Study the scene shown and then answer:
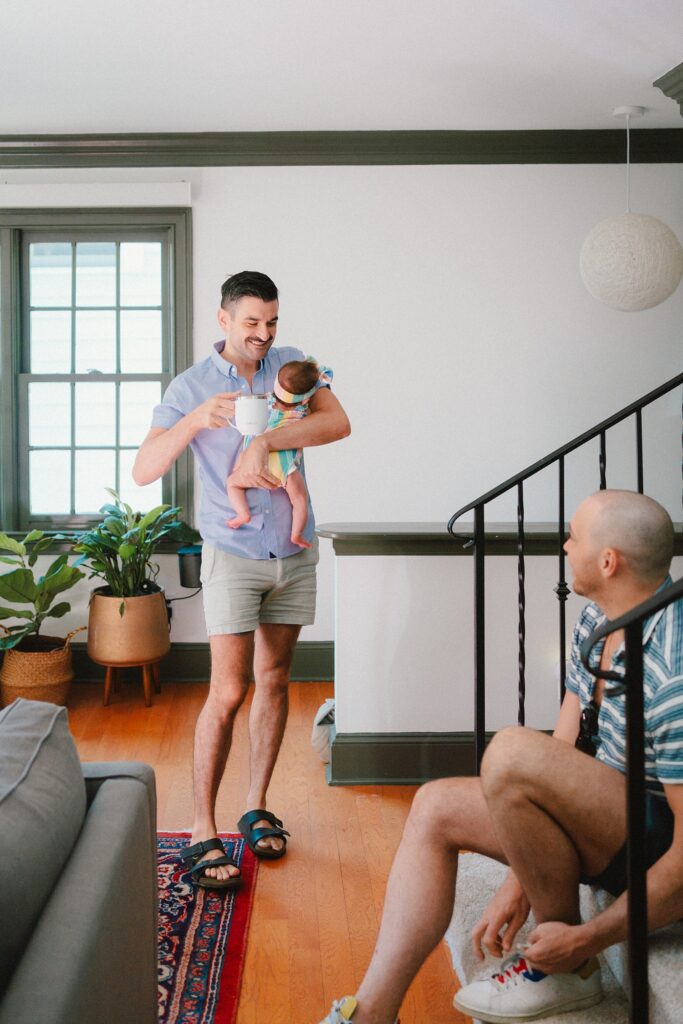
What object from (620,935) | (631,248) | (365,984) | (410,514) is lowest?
(365,984)

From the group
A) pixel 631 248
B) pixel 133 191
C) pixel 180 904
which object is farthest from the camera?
pixel 133 191

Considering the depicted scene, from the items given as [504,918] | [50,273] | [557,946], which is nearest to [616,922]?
[557,946]

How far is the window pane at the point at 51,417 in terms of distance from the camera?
472 cm

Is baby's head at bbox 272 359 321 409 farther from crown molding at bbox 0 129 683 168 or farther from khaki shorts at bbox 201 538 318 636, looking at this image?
crown molding at bbox 0 129 683 168

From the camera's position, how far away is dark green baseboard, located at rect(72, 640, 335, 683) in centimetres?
462

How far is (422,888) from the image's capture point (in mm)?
1693

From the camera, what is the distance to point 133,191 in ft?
14.6

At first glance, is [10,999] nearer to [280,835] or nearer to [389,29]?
[280,835]

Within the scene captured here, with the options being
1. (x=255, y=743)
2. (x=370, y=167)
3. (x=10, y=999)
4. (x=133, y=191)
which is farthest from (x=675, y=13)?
(x=10, y=999)

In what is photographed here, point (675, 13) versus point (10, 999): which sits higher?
point (675, 13)

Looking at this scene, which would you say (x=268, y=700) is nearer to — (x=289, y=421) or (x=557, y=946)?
(x=289, y=421)

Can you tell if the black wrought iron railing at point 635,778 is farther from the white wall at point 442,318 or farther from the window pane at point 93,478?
the window pane at point 93,478

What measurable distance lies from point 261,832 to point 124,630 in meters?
1.66

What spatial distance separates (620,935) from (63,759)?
37.4 inches
